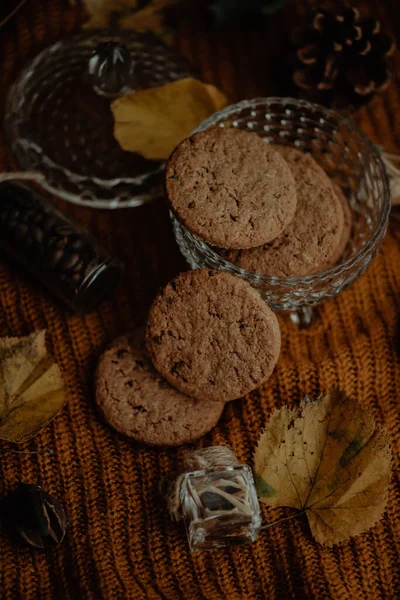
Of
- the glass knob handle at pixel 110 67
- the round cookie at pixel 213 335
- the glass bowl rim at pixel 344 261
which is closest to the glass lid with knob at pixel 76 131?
the glass knob handle at pixel 110 67

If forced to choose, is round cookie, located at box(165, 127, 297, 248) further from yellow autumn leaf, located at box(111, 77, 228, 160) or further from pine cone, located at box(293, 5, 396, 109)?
pine cone, located at box(293, 5, 396, 109)

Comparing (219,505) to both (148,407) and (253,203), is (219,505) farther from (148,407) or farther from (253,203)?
(253,203)

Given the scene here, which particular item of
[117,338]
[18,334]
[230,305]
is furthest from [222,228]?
[18,334]

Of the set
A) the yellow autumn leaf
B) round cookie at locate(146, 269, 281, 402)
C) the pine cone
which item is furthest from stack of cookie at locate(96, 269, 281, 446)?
the pine cone

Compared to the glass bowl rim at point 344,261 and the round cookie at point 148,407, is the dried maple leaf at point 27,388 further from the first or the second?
the glass bowl rim at point 344,261

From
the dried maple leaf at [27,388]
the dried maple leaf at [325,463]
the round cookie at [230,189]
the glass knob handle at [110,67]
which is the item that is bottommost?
the dried maple leaf at [325,463]

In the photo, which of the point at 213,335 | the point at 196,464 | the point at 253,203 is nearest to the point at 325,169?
the point at 253,203
